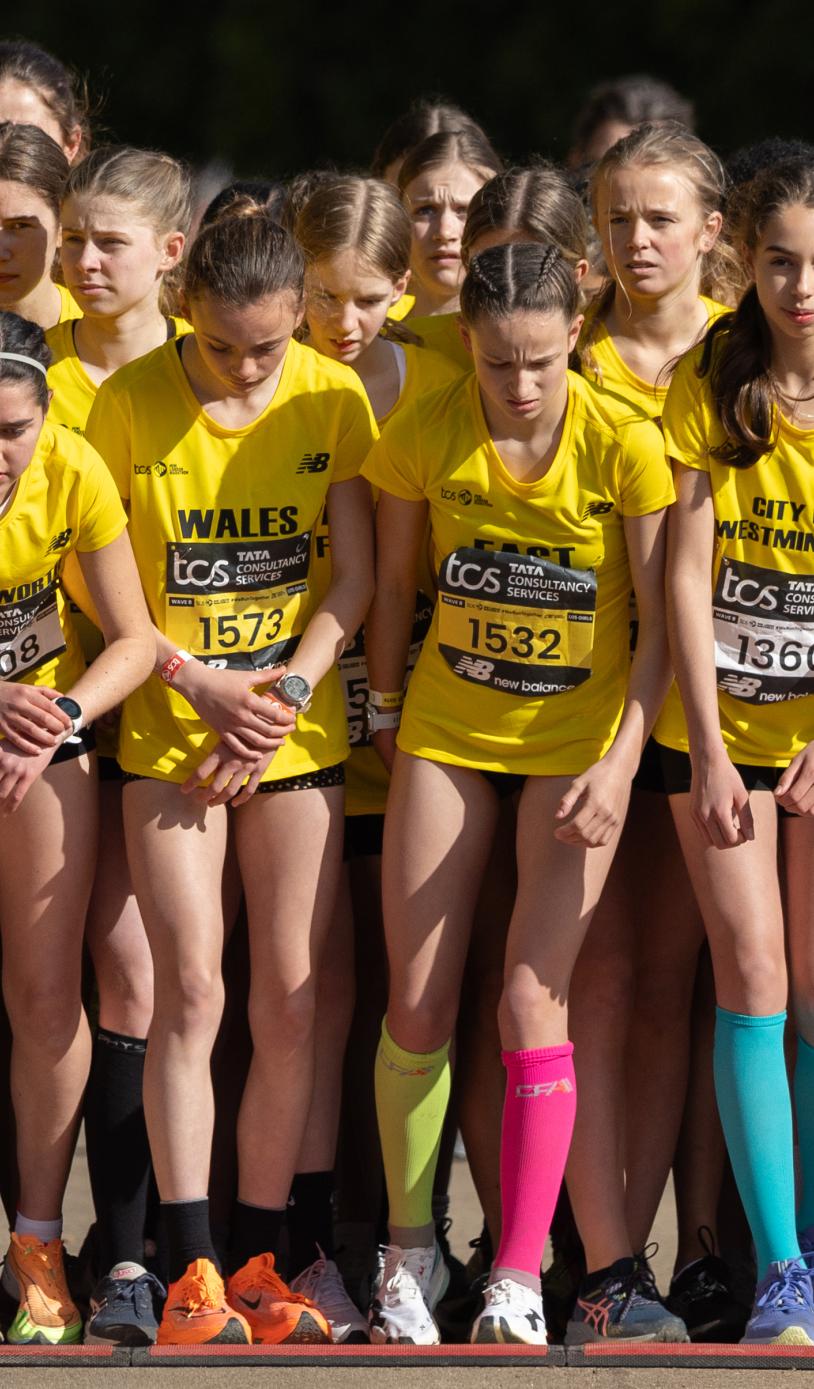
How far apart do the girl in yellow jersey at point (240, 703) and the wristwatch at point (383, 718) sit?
74mm

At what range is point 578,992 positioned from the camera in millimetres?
3514

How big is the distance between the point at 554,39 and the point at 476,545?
7.64 meters

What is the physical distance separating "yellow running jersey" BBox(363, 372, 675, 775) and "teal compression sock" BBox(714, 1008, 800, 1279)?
1.77 feet

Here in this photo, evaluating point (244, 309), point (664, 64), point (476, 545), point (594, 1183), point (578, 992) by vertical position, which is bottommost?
point (594, 1183)

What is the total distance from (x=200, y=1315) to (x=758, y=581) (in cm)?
154

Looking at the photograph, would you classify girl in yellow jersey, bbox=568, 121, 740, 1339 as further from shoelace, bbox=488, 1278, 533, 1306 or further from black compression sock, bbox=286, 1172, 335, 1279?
black compression sock, bbox=286, 1172, 335, 1279

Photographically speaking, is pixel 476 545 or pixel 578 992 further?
pixel 578 992

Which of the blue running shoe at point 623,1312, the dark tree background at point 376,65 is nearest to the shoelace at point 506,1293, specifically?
the blue running shoe at point 623,1312

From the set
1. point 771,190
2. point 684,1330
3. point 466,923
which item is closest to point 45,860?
point 466,923

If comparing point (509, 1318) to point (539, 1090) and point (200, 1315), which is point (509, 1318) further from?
point (200, 1315)

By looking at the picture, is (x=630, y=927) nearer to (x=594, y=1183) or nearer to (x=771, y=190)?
(x=594, y=1183)

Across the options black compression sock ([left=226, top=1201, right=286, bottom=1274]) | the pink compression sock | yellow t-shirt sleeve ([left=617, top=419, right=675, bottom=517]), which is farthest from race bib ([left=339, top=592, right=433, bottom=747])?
black compression sock ([left=226, top=1201, right=286, bottom=1274])

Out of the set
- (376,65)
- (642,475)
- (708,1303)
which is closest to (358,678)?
(642,475)

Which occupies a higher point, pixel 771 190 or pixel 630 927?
pixel 771 190
